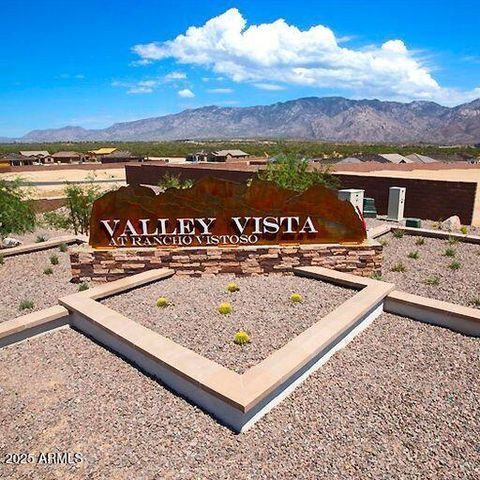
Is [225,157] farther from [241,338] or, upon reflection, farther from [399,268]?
[241,338]

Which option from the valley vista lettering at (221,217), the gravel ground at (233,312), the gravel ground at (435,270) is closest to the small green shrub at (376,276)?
the gravel ground at (435,270)

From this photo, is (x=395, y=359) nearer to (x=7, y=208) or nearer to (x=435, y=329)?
(x=435, y=329)

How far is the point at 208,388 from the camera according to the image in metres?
5.87

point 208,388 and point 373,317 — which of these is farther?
point 373,317

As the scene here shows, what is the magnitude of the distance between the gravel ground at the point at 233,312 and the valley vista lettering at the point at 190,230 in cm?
105

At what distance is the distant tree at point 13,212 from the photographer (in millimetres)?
15594

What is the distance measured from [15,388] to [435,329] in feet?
25.3

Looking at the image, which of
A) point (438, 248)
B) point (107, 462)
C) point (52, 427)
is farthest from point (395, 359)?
point (438, 248)

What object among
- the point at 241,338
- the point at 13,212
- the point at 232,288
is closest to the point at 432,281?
the point at 232,288

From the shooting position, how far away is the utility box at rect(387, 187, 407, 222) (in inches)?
814

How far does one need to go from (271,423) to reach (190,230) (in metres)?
6.14

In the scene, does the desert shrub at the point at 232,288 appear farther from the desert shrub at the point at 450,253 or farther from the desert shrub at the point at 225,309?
the desert shrub at the point at 450,253

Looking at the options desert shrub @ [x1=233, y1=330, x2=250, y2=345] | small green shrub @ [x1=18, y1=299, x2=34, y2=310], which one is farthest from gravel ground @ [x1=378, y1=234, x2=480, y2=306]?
small green shrub @ [x1=18, y1=299, x2=34, y2=310]

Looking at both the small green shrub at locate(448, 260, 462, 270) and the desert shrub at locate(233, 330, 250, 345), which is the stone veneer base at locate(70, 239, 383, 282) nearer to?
the small green shrub at locate(448, 260, 462, 270)
